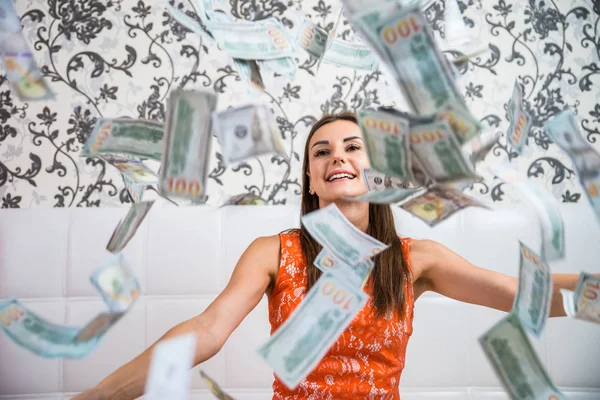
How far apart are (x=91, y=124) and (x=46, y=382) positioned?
94 cm

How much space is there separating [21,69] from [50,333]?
0.39 m

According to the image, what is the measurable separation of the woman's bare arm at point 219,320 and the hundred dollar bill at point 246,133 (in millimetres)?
401

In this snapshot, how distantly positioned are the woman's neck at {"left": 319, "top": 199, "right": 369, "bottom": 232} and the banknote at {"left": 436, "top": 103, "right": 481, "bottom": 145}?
2.41ft

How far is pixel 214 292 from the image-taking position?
1.86 meters

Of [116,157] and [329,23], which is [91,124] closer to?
[329,23]

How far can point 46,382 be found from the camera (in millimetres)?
1830

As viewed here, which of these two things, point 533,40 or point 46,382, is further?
point 533,40

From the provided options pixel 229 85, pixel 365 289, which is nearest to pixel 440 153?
pixel 365 289

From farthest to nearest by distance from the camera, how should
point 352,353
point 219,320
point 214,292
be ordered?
point 214,292, point 352,353, point 219,320

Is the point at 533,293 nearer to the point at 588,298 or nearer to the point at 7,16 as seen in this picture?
the point at 588,298

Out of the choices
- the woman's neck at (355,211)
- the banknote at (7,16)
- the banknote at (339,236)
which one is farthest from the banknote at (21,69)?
the woman's neck at (355,211)

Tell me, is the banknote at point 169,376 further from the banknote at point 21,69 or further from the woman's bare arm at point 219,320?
the banknote at point 21,69

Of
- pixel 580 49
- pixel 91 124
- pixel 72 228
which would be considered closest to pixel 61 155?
pixel 91 124

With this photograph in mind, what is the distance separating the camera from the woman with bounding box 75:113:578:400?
4.22 ft
